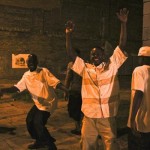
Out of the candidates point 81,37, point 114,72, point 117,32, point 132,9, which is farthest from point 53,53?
point 114,72

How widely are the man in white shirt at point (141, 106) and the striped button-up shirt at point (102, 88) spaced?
302 millimetres

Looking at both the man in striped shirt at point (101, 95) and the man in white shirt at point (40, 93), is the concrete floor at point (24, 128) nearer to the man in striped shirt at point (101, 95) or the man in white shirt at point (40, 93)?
the man in white shirt at point (40, 93)

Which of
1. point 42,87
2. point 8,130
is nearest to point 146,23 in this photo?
point 42,87

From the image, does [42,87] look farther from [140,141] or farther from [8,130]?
[8,130]

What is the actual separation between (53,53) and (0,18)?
3.68 m

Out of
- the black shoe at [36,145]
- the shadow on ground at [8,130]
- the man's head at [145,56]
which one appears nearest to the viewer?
the man's head at [145,56]

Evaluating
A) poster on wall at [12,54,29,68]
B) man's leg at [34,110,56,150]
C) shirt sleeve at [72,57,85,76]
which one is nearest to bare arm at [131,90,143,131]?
shirt sleeve at [72,57,85,76]

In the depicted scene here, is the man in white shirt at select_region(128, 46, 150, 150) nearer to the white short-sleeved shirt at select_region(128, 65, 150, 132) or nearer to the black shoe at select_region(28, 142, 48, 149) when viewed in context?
the white short-sleeved shirt at select_region(128, 65, 150, 132)

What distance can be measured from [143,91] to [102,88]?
0.59 m

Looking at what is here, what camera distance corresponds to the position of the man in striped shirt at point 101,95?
423cm

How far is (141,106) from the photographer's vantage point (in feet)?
13.4

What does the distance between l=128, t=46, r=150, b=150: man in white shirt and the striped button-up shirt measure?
0.30 meters

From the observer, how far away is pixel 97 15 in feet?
66.7

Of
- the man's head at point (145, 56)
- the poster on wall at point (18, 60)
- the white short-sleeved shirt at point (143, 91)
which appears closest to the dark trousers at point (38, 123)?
the white short-sleeved shirt at point (143, 91)
